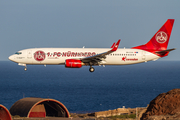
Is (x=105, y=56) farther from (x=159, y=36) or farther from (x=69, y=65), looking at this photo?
(x=159, y=36)

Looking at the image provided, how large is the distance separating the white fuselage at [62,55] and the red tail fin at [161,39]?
5.48m

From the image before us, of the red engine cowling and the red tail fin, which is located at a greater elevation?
the red tail fin

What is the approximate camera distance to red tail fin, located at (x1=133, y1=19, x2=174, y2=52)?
226 feet

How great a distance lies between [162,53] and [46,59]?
24.3m

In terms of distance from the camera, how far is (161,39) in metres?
70.2

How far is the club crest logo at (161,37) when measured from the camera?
70.1m

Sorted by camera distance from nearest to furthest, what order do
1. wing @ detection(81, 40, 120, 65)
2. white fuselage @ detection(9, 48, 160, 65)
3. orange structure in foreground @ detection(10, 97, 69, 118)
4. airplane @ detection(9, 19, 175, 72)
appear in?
orange structure in foreground @ detection(10, 97, 69, 118)
wing @ detection(81, 40, 120, 65)
airplane @ detection(9, 19, 175, 72)
white fuselage @ detection(9, 48, 160, 65)

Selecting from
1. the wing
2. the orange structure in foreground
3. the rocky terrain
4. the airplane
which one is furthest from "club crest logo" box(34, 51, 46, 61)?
the rocky terrain

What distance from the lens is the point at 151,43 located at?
227ft

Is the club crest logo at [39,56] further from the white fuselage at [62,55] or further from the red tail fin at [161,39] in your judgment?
the red tail fin at [161,39]

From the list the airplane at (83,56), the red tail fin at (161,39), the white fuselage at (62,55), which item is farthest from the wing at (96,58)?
the red tail fin at (161,39)

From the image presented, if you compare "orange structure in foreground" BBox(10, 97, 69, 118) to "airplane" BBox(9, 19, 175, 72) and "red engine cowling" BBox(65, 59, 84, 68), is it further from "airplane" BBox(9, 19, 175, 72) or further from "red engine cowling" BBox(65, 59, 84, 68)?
"red engine cowling" BBox(65, 59, 84, 68)

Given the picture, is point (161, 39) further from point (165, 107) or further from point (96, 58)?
point (165, 107)

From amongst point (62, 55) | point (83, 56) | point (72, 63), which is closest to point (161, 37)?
point (83, 56)
